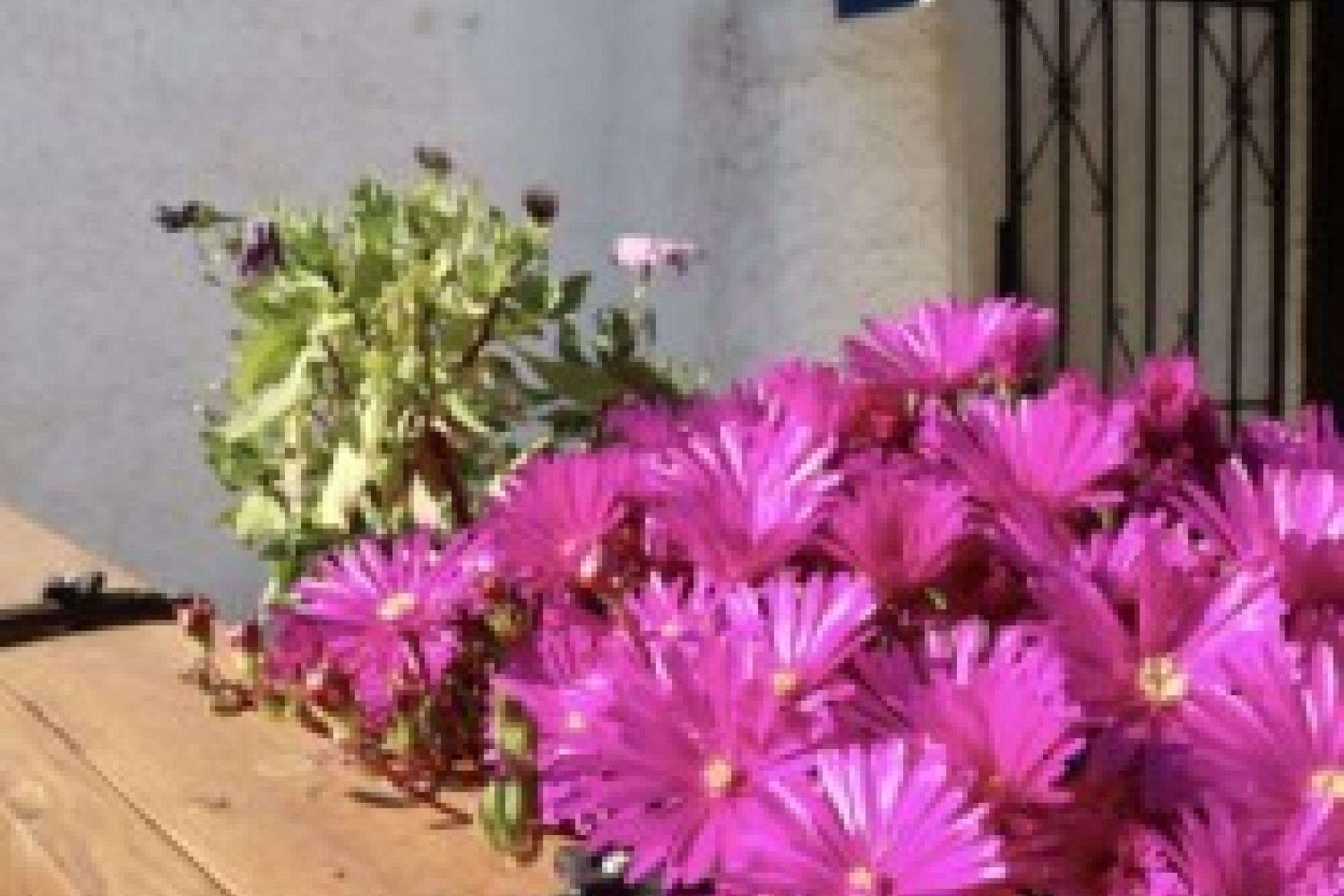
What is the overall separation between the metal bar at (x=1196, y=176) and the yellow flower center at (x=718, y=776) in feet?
12.7

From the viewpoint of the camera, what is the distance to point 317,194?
11.8ft

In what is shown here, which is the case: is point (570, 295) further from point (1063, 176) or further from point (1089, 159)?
point (1089, 159)

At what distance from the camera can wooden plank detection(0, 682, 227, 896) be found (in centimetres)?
106

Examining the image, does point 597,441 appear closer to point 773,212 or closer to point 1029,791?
point 1029,791

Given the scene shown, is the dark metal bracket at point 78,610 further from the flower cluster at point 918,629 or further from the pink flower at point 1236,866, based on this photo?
the pink flower at point 1236,866

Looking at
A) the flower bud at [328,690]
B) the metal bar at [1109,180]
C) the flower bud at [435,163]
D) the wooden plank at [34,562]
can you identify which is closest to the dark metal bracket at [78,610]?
the wooden plank at [34,562]

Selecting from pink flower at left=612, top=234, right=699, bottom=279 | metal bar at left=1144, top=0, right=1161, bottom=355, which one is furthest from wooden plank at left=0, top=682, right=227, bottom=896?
metal bar at left=1144, top=0, right=1161, bottom=355

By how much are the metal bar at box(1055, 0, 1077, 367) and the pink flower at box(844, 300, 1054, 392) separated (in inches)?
126

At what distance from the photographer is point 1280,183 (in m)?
4.65

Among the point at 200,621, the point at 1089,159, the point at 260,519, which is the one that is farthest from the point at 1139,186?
the point at 200,621

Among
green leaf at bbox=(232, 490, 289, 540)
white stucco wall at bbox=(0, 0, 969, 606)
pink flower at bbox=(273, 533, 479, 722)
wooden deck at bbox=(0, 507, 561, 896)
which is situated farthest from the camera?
white stucco wall at bbox=(0, 0, 969, 606)

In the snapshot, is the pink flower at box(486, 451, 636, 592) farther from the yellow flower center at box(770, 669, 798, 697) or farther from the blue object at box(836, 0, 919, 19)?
the blue object at box(836, 0, 919, 19)

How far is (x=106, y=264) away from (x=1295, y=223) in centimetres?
258

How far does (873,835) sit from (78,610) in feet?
4.01
